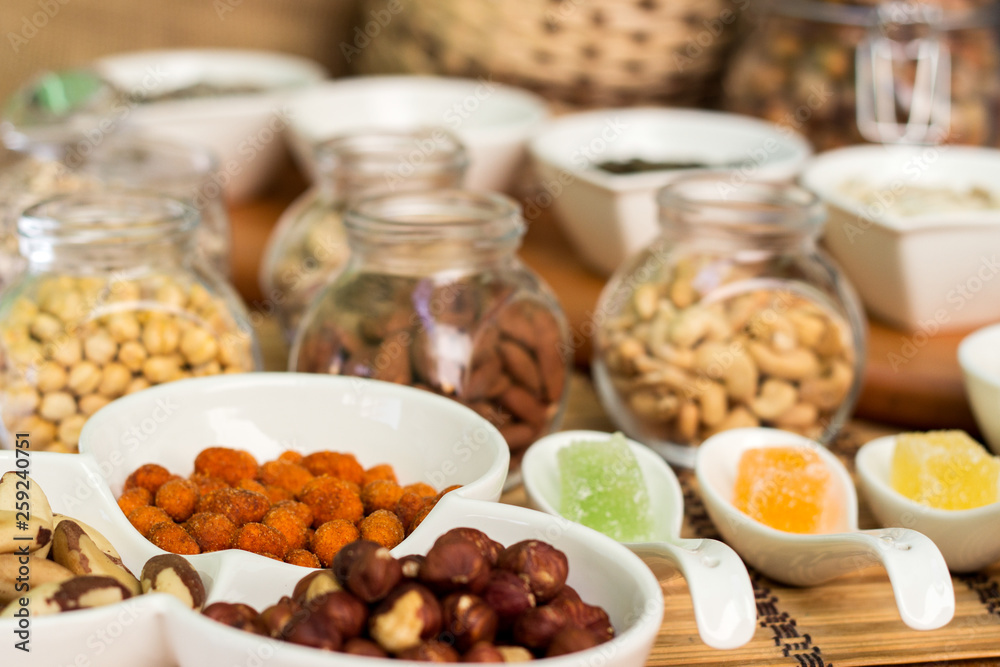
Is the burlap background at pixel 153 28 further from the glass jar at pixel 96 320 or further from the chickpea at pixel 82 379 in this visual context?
the chickpea at pixel 82 379

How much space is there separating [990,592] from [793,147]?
0.65m

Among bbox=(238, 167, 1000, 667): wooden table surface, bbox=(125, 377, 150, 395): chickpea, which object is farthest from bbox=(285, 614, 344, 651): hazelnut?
bbox=(125, 377, 150, 395): chickpea

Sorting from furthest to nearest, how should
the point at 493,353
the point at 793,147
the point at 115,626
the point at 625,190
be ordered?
the point at 793,147 < the point at 625,190 < the point at 493,353 < the point at 115,626

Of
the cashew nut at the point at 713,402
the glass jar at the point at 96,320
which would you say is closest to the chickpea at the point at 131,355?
the glass jar at the point at 96,320

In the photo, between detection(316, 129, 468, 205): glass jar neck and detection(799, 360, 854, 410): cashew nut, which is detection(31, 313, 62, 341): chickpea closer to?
detection(316, 129, 468, 205): glass jar neck

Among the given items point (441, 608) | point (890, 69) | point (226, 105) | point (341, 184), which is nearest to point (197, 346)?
point (341, 184)

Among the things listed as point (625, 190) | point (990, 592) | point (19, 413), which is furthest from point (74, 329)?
point (990, 592)

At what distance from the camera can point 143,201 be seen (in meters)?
0.86

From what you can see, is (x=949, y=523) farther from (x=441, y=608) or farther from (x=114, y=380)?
(x=114, y=380)

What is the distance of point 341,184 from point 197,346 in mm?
283

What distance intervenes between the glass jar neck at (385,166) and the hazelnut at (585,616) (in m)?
0.55

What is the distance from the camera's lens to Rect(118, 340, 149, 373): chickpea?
762mm

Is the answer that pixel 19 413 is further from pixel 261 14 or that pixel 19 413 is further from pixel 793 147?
pixel 261 14

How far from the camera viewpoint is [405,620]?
465 mm
